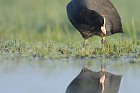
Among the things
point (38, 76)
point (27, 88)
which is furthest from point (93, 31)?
point (27, 88)

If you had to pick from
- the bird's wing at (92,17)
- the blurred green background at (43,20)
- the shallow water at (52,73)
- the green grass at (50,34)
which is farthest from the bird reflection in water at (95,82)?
the blurred green background at (43,20)

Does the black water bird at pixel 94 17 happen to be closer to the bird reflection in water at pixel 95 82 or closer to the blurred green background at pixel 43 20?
the blurred green background at pixel 43 20

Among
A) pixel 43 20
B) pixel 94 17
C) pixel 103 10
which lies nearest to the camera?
pixel 94 17

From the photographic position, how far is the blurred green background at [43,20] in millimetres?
10531

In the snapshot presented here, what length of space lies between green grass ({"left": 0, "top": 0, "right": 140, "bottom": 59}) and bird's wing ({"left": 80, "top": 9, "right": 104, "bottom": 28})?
12.9 inches

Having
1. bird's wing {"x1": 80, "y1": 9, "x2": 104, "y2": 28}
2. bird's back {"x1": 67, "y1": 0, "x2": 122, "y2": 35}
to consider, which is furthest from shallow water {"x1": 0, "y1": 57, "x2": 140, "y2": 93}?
bird's back {"x1": 67, "y1": 0, "x2": 122, "y2": 35}

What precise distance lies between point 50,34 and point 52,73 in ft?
11.5

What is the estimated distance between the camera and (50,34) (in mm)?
10719

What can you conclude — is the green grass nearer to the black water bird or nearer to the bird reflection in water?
the black water bird

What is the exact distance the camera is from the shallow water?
21.0 feet

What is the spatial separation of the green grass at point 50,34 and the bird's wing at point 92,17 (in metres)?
0.33

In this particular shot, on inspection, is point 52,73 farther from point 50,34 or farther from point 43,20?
point 43,20

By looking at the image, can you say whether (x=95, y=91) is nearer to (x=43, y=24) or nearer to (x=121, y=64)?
(x=121, y=64)

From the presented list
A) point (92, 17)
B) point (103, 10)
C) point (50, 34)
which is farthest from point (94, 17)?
point (50, 34)
